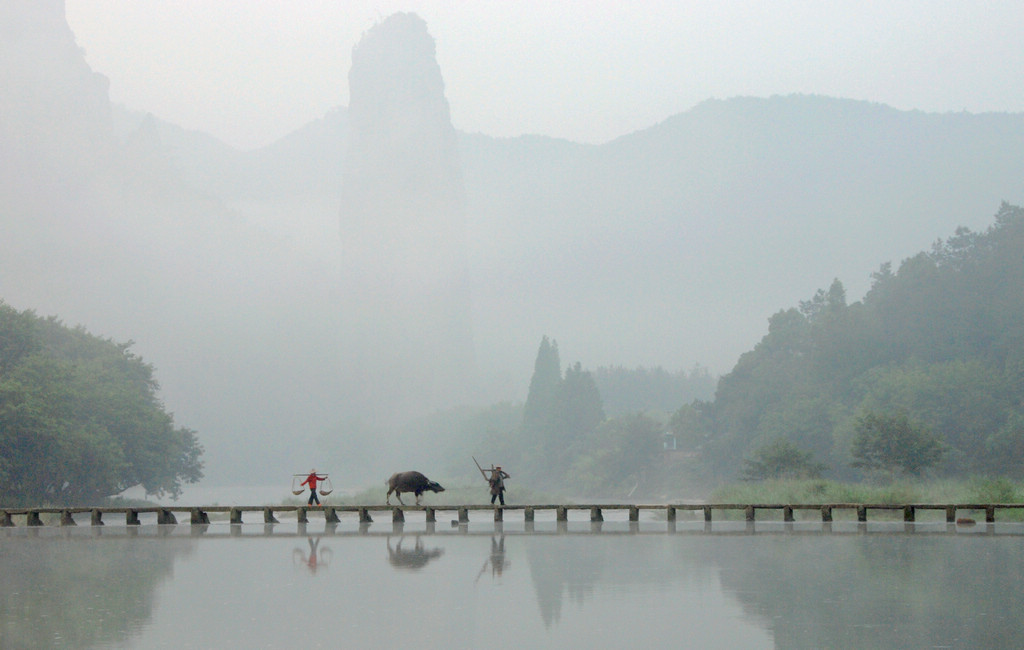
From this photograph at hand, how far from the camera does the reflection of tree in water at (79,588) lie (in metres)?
14.4

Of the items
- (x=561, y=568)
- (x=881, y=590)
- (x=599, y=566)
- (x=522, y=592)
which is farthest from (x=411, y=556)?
(x=881, y=590)

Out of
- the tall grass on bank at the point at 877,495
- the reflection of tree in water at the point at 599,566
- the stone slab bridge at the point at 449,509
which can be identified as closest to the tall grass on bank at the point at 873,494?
the tall grass on bank at the point at 877,495

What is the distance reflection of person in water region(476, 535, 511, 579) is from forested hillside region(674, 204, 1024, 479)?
7668cm

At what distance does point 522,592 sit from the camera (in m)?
18.5

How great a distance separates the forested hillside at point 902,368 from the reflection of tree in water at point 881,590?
248 feet

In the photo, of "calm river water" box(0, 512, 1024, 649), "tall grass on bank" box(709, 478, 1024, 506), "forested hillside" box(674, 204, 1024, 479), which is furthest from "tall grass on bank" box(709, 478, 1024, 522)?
"forested hillside" box(674, 204, 1024, 479)

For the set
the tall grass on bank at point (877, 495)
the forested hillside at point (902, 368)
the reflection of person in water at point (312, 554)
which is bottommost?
the tall grass on bank at point (877, 495)

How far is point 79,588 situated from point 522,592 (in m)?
7.82

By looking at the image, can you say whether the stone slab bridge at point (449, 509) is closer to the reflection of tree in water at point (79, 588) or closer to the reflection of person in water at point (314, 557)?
the reflection of tree in water at point (79, 588)

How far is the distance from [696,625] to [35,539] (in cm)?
2510

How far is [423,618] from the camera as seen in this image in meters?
15.5

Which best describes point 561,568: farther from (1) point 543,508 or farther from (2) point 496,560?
(1) point 543,508

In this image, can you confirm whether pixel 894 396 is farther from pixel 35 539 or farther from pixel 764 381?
pixel 35 539

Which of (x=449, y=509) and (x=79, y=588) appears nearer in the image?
(x=79, y=588)
